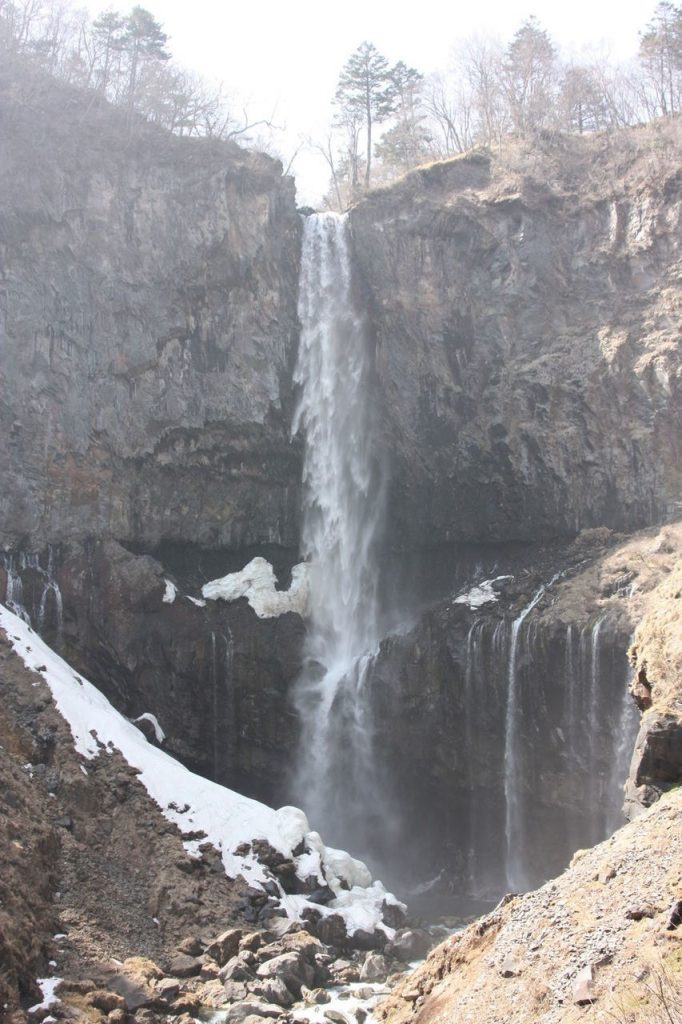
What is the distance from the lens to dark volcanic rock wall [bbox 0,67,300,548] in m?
32.6

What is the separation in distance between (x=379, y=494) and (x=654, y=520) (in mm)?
10058

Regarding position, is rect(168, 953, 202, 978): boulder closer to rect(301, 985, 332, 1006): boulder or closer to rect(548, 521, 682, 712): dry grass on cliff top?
rect(301, 985, 332, 1006): boulder

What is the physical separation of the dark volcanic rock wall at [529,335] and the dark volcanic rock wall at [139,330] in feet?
14.4

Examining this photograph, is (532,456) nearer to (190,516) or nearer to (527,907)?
(190,516)

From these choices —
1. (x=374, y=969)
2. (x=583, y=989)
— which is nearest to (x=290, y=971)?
(x=374, y=969)

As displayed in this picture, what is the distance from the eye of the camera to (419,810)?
29.8 meters

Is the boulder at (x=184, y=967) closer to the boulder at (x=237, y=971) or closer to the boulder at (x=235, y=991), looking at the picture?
Result: the boulder at (x=237, y=971)

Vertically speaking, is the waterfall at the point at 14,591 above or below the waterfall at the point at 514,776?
above

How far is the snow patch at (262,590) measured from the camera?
33.6 metres

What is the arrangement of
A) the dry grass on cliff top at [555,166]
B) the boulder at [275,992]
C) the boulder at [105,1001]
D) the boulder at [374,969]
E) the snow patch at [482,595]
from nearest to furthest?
the boulder at [105,1001]
the boulder at [275,992]
the boulder at [374,969]
the snow patch at [482,595]
the dry grass on cliff top at [555,166]

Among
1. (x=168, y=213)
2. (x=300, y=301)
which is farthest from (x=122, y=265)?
(x=300, y=301)

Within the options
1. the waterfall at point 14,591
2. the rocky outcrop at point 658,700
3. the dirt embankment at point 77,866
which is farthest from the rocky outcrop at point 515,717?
the waterfall at point 14,591

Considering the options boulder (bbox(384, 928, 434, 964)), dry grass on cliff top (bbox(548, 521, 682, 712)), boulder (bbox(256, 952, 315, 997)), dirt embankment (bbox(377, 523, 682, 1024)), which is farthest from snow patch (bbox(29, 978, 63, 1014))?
dry grass on cliff top (bbox(548, 521, 682, 712))

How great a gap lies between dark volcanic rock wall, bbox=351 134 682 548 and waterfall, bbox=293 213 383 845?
98 centimetres
